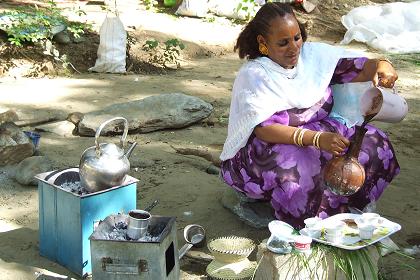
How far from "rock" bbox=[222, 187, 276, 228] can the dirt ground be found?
50 mm

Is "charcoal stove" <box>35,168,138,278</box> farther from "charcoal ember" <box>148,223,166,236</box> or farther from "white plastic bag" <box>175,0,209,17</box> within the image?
"white plastic bag" <box>175,0,209,17</box>

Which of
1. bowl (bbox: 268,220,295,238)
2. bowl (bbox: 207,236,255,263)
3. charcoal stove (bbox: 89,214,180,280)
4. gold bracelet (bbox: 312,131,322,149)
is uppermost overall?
gold bracelet (bbox: 312,131,322,149)

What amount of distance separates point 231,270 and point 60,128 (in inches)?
120

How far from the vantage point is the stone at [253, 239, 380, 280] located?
299 centimetres

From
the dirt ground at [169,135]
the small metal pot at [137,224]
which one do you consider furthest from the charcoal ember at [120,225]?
the dirt ground at [169,135]

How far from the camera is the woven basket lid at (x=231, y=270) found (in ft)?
10.9

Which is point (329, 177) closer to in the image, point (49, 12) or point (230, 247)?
point (230, 247)

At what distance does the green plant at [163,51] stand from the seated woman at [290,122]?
4.82m

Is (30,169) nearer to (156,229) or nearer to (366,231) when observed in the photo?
(156,229)

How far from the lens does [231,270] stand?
3.33 metres

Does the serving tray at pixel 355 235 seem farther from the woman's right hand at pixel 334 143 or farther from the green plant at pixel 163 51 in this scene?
the green plant at pixel 163 51

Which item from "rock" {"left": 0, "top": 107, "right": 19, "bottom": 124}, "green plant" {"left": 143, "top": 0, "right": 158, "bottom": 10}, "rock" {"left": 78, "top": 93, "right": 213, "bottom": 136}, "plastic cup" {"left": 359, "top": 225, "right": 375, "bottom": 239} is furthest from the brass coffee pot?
"green plant" {"left": 143, "top": 0, "right": 158, "bottom": 10}

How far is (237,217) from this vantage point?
4121mm

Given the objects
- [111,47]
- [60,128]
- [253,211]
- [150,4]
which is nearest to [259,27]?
Result: [253,211]
